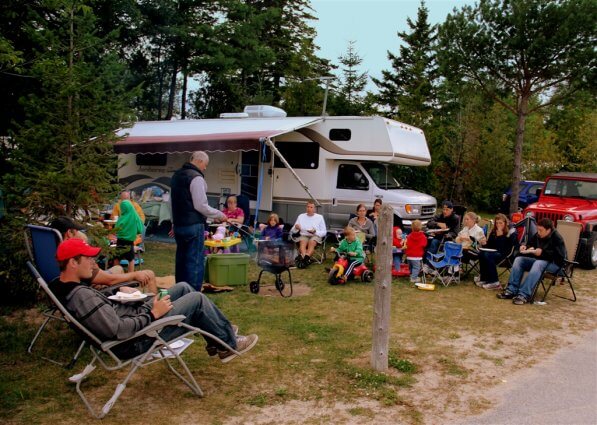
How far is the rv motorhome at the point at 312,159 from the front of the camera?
1120 cm

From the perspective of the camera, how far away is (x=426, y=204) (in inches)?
457

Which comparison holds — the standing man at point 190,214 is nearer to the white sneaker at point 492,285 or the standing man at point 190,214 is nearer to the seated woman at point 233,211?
the seated woman at point 233,211

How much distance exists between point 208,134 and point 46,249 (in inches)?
273

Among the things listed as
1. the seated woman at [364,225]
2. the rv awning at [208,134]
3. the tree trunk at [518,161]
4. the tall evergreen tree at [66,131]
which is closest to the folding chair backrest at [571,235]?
the seated woman at [364,225]

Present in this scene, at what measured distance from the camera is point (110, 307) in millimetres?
3662

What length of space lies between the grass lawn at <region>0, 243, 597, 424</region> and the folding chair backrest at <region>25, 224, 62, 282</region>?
718mm

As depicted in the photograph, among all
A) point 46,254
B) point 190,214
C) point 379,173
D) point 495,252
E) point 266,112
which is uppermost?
point 266,112

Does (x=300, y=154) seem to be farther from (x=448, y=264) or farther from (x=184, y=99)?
(x=184, y=99)

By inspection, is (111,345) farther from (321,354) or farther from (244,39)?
(244,39)

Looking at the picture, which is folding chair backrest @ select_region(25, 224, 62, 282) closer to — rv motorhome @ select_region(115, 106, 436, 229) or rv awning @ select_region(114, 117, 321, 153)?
rv awning @ select_region(114, 117, 321, 153)

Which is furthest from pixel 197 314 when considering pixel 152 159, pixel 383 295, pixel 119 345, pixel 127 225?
pixel 152 159

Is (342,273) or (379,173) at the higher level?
(379,173)

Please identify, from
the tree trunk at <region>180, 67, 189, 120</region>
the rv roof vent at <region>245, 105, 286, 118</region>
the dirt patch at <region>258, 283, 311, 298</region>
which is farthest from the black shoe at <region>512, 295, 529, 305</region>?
the tree trunk at <region>180, 67, 189, 120</region>

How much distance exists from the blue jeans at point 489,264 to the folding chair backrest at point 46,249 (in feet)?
20.2
